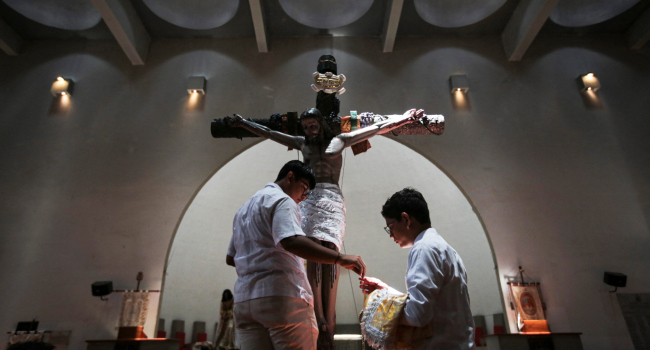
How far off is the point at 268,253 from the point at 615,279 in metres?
4.78

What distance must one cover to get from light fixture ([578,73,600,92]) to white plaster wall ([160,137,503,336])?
2674 millimetres

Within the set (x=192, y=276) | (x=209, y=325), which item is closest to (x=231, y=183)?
(x=192, y=276)

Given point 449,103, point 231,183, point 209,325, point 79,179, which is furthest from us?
point 231,183

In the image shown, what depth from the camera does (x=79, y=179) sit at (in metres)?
5.52

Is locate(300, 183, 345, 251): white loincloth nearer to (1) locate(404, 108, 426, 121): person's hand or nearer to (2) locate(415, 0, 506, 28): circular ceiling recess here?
(1) locate(404, 108, 426, 121): person's hand

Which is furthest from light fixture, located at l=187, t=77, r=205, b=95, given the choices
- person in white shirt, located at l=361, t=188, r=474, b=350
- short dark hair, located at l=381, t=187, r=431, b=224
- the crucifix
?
person in white shirt, located at l=361, t=188, r=474, b=350

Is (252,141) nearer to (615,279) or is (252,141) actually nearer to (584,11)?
(615,279)

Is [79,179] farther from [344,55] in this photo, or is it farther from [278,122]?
[344,55]

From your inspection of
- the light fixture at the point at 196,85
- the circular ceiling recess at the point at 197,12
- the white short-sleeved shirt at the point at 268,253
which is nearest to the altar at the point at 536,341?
the white short-sleeved shirt at the point at 268,253

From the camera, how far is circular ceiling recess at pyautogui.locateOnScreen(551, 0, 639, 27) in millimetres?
6188

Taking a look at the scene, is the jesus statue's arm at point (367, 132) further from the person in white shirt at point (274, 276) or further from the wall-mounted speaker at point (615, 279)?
the wall-mounted speaker at point (615, 279)

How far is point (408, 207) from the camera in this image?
216 cm

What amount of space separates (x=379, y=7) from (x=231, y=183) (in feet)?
13.9

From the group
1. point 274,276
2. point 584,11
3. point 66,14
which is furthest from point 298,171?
point 584,11
